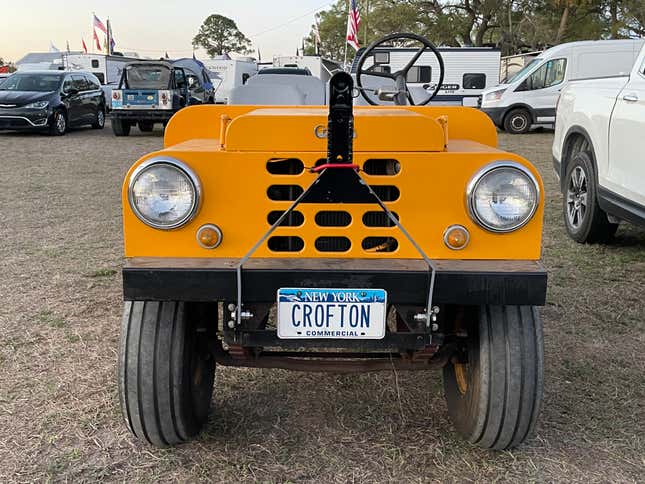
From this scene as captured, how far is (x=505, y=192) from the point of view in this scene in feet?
7.64

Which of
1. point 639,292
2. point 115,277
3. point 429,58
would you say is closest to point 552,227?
point 639,292

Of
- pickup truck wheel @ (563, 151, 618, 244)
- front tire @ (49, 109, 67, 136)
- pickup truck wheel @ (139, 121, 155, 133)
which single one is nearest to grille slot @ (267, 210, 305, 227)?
pickup truck wheel @ (563, 151, 618, 244)

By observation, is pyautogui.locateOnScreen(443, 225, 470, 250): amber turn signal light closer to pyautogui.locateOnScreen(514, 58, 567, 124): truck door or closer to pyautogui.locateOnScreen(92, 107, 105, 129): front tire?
pyautogui.locateOnScreen(514, 58, 567, 124): truck door

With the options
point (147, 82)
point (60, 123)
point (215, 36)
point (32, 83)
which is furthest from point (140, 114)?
point (215, 36)

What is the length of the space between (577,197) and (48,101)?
1345cm

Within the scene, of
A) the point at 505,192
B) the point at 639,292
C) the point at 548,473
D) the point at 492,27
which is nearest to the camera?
the point at 505,192

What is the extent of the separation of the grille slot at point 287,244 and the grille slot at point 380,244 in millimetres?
241

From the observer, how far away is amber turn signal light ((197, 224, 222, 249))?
2336mm

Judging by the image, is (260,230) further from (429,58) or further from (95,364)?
(429,58)

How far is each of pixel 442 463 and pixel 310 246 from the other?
43.1 inches

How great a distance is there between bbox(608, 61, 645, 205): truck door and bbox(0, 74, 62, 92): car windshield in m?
14.4

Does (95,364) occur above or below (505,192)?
below

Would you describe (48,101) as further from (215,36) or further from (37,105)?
(215,36)

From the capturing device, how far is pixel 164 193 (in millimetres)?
2326
